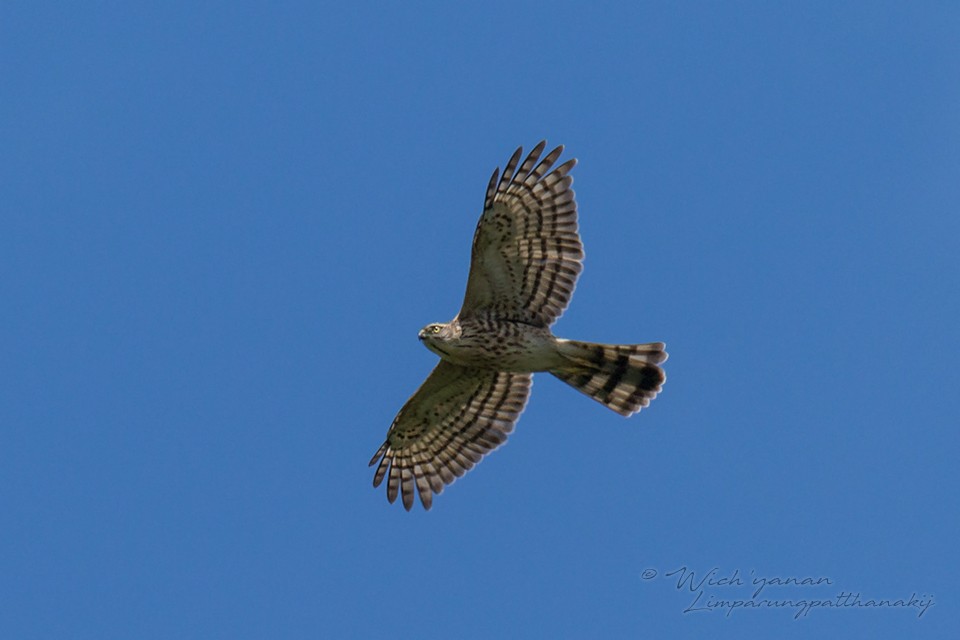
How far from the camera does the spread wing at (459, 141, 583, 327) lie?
497 inches

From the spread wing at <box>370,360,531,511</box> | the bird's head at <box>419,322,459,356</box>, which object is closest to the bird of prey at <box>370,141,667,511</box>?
the bird's head at <box>419,322,459,356</box>

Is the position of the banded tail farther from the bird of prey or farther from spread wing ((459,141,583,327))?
spread wing ((459,141,583,327))

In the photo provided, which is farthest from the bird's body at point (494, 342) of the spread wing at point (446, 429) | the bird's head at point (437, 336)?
the spread wing at point (446, 429)

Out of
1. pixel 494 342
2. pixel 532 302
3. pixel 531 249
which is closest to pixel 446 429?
pixel 494 342

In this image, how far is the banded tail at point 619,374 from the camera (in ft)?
42.2

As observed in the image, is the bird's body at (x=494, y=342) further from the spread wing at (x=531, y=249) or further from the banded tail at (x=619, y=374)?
the banded tail at (x=619, y=374)

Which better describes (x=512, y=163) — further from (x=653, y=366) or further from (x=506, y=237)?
(x=653, y=366)

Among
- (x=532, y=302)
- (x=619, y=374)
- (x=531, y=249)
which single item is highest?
(x=531, y=249)

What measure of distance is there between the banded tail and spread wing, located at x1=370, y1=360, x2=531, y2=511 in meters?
0.82

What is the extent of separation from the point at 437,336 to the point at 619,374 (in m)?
1.96

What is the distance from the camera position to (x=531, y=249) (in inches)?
499

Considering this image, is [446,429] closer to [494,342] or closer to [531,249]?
[494,342]

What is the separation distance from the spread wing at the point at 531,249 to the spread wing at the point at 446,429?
1091 mm

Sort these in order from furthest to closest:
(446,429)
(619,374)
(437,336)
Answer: (446,429) → (619,374) → (437,336)
